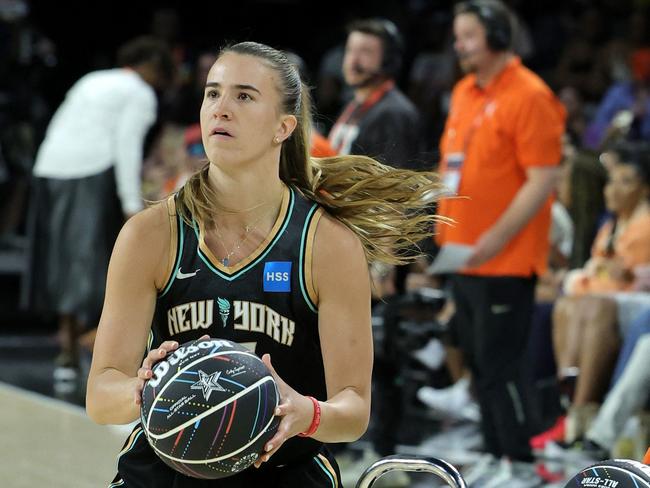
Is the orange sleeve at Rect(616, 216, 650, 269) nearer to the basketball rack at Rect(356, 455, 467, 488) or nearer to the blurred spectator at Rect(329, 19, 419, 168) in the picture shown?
the blurred spectator at Rect(329, 19, 419, 168)

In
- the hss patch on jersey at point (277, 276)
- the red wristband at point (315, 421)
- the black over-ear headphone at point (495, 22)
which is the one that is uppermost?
the black over-ear headphone at point (495, 22)

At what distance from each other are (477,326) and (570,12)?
7979 millimetres

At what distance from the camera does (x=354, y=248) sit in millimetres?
2998

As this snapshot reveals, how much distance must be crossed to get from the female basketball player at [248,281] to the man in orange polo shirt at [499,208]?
95.1 inches

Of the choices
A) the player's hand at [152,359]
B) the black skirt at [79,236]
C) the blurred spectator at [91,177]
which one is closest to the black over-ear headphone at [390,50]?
the blurred spectator at [91,177]

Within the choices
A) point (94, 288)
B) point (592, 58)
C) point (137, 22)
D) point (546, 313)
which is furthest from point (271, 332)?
point (137, 22)

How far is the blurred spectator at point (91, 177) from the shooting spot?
25.6ft

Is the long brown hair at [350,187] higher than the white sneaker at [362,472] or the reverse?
higher

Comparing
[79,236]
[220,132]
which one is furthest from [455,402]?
[220,132]

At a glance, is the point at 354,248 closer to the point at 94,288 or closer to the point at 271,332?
the point at 271,332

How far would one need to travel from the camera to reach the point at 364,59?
591 centimetres

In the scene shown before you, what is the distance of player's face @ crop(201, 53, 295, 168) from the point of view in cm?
288

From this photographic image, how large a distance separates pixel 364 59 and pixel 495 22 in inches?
26.5
